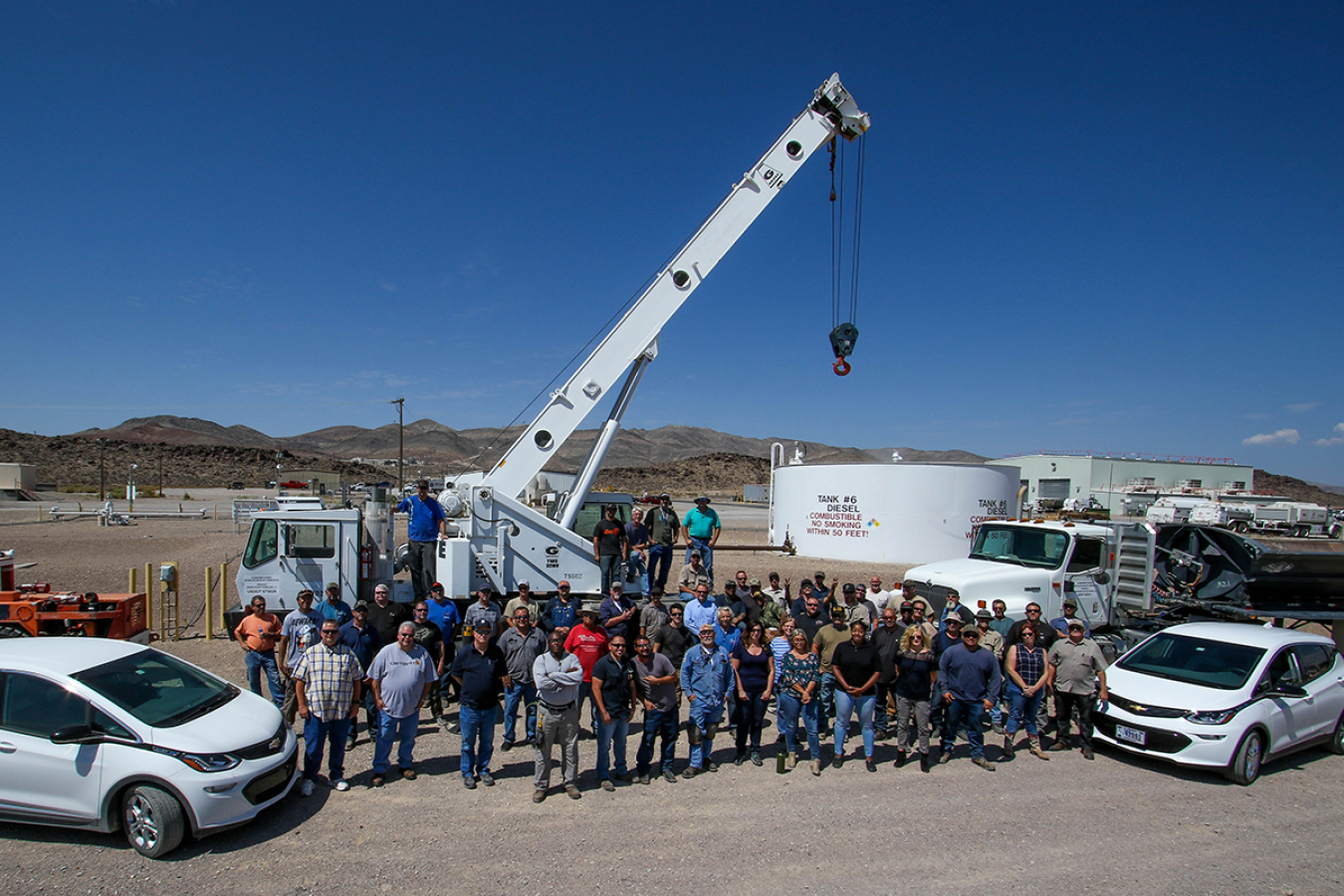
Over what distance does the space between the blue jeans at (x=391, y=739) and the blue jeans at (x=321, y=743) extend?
31 centimetres

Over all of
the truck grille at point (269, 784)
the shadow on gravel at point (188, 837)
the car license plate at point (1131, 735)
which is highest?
the truck grille at point (269, 784)

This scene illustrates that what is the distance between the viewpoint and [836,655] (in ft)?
24.0

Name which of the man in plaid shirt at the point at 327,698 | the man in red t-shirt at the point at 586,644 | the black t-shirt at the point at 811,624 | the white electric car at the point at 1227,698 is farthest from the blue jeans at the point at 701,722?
the white electric car at the point at 1227,698

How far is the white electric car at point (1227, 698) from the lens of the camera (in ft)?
23.1

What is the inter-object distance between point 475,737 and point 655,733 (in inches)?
69.8

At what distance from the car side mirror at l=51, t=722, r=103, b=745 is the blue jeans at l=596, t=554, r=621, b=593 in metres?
6.10

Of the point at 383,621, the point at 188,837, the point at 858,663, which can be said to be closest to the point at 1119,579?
the point at 858,663

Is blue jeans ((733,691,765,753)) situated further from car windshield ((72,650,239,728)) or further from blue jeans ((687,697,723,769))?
car windshield ((72,650,239,728))

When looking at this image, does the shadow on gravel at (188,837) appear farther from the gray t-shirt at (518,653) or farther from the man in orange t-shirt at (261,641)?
the man in orange t-shirt at (261,641)

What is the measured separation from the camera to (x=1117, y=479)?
61906 mm

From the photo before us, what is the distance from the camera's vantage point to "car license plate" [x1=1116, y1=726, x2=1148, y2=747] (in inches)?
288

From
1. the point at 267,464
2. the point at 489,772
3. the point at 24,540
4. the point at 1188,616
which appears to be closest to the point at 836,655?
the point at 489,772

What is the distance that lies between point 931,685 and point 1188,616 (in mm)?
6457

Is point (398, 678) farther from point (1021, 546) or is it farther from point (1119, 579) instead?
point (1119, 579)
